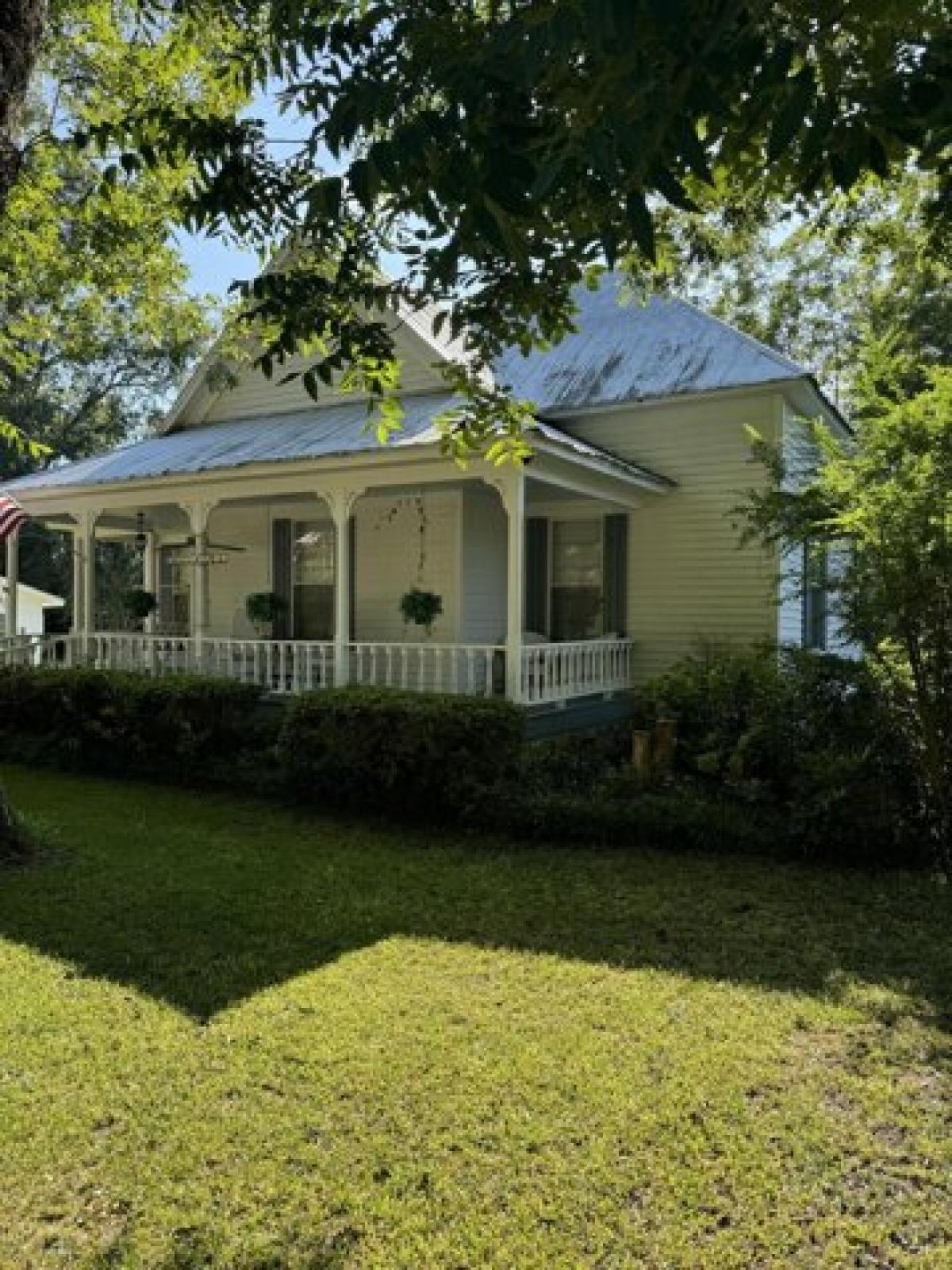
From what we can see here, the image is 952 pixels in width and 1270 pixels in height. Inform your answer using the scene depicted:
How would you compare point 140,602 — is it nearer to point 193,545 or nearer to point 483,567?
point 193,545

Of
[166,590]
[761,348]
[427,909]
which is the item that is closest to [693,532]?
[761,348]

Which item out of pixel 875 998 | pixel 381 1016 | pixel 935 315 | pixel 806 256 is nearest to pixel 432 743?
pixel 381 1016

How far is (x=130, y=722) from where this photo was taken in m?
10.6

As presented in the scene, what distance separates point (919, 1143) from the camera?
327 cm

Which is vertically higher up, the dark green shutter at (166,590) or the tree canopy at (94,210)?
the tree canopy at (94,210)

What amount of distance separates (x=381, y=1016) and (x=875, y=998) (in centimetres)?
250

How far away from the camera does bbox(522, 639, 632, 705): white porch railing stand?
970cm

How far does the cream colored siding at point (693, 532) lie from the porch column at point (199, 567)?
209 inches

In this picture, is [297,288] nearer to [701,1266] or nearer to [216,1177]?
[216,1177]

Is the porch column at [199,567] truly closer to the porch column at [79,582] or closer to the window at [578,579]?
the porch column at [79,582]

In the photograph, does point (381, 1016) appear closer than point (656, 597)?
Yes

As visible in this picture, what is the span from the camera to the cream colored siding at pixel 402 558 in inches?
481

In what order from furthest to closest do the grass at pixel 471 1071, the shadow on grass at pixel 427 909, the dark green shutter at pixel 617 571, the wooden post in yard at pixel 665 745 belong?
the dark green shutter at pixel 617 571
the wooden post in yard at pixel 665 745
the shadow on grass at pixel 427 909
the grass at pixel 471 1071

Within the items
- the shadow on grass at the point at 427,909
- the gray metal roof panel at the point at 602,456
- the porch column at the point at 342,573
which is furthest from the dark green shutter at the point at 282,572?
the shadow on grass at the point at 427,909
